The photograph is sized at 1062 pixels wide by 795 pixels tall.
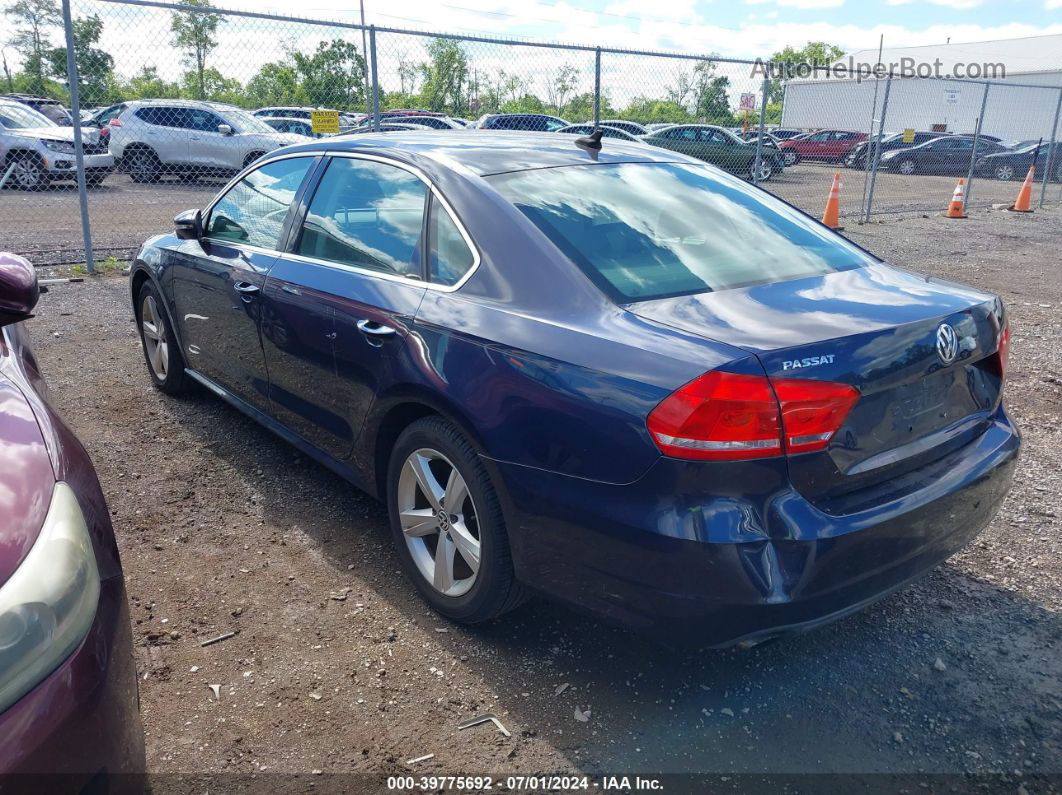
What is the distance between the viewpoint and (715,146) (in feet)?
65.3

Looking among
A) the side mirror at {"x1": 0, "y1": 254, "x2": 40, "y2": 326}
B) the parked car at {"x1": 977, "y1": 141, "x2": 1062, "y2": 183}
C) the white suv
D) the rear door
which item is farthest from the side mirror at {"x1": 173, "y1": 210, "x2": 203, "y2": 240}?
the parked car at {"x1": 977, "y1": 141, "x2": 1062, "y2": 183}

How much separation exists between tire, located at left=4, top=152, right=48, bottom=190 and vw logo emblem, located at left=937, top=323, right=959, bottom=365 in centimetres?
1576

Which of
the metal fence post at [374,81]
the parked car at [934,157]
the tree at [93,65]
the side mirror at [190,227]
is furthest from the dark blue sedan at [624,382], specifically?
the parked car at [934,157]

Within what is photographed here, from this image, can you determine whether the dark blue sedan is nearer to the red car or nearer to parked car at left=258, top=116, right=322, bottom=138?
parked car at left=258, top=116, right=322, bottom=138

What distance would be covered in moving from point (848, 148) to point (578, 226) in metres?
30.4

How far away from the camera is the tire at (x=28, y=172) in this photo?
570 inches

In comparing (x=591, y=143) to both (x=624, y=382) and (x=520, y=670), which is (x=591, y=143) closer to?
(x=624, y=382)

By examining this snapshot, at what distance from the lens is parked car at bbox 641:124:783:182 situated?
18.5 meters

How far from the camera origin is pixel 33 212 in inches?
554

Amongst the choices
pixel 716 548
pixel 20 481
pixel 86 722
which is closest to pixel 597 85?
pixel 716 548

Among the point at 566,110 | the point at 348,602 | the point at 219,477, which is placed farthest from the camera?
the point at 566,110

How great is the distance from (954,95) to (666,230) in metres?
37.6

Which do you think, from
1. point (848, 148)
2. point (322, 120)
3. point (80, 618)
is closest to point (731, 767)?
point (80, 618)

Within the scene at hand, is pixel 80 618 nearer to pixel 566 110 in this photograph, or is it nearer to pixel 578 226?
pixel 578 226
